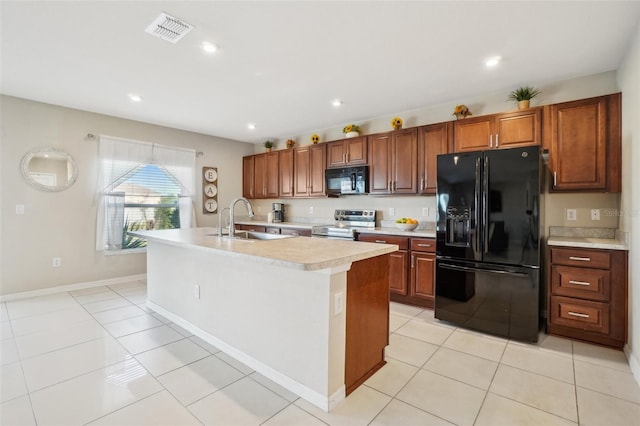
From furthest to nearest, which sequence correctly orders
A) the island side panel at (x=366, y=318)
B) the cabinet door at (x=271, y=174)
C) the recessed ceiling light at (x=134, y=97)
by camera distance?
the cabinet door at (x=271, y=174) → the recessed ceiling light at (x=134, y=97) → the island side panel at (x=366, y=318)

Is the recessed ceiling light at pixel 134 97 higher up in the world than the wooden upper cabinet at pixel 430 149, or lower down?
higher up

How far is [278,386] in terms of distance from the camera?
2004 millimetres

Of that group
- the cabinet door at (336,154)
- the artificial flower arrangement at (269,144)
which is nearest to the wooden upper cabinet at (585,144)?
the cabinet door at (336,154)

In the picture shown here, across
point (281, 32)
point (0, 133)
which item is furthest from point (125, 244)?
point (281, 32)

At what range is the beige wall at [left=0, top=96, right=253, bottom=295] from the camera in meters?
3.76

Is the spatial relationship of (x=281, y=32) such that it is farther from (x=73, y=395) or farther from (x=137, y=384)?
(x=73, y=395)

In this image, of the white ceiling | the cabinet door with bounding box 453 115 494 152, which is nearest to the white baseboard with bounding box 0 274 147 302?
the white ceiling

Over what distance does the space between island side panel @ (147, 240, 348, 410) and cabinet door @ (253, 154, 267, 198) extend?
313 centimetres

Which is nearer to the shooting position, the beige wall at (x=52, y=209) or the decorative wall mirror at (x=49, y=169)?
the beige wall at (x=52, y=209)

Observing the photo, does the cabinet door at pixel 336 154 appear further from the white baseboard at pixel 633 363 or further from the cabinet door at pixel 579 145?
the white baseboard at pixel 633 363

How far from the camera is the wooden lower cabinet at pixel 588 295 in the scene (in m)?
2.49

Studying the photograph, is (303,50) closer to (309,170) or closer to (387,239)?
(387,239)

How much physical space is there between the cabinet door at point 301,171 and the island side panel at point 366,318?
3.09 metres

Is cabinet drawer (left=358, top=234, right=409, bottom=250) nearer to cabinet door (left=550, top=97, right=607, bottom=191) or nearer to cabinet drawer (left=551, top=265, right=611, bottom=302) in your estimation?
cabinet drawer (left=551, top=265, right=611, bottom=302)
